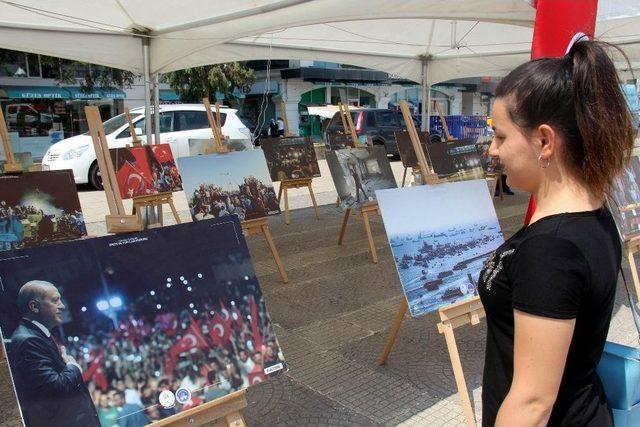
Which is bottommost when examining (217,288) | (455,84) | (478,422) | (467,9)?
(478,422)

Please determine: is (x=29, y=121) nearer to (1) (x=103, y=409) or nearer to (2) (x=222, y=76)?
(2) (x=222, y=76)

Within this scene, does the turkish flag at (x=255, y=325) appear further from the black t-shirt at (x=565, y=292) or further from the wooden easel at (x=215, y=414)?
the black t-shirt at (x=565, y=292)

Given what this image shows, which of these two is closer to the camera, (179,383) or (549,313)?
(549,313)

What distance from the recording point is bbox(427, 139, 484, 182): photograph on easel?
7.06m

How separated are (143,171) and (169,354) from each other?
14.7 feet

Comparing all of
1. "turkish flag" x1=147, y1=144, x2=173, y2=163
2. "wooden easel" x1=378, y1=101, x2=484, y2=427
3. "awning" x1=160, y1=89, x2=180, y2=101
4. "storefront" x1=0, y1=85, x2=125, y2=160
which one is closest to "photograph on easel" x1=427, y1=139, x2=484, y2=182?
"turkish flag" x1=147, y1=144, x2=173, y2=163

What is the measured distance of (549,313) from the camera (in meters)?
1.02

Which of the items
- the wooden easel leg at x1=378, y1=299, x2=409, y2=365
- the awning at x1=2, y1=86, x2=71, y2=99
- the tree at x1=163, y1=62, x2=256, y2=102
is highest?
the tree at x1=163, y1=62, x2=256, y2=102

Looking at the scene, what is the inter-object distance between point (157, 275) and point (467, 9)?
3870 millimetres

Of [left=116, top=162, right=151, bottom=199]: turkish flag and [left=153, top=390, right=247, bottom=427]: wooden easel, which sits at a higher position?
[left=116, top=162, right=151, bottom=199]: turkish flag

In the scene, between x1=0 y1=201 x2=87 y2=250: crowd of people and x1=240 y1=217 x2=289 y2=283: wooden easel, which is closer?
x1=0 y1=201 x2=87 y2=250: crowd of people

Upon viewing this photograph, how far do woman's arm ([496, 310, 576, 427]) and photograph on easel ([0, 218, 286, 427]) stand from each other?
3.55ft

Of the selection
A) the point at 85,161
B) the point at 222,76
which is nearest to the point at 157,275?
the point at 85,161

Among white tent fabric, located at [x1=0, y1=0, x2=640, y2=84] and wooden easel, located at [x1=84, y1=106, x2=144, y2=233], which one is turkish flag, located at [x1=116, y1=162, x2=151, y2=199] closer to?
white tent fabric, located at [x1=0, y1=0, x2=640, y2=84]
